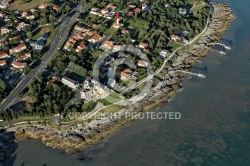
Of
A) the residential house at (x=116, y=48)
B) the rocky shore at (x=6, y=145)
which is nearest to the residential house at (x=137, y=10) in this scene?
the residential house at (x=116, y=48)

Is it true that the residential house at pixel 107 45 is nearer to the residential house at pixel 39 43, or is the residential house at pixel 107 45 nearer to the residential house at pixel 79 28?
the residential house at pixel 79 28

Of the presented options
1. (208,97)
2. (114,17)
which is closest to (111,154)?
(208,97)

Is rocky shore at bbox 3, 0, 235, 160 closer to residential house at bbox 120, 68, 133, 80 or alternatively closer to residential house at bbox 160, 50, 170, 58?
residential house at bbox 160, 50, 170, 58

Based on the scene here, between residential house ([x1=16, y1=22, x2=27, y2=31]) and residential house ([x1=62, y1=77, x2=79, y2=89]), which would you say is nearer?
residential house ([x1=62, y1=77, x2=79, y2=89])

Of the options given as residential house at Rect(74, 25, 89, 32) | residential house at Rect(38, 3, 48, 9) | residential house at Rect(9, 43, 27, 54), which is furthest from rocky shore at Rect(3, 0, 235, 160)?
residential house at Rect(38, 3, 48, 9)

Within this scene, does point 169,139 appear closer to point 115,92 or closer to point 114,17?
point 115,92

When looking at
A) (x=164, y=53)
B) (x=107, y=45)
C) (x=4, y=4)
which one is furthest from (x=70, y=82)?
(x=4, y=4)

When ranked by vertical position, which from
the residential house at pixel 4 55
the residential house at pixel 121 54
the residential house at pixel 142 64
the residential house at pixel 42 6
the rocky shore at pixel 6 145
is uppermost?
the residential house at pixel 42 6
